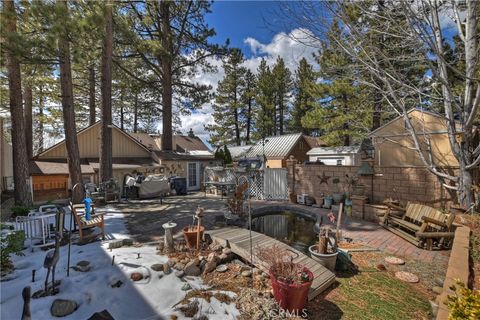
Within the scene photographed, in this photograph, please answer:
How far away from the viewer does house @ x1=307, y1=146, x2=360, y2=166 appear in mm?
18047

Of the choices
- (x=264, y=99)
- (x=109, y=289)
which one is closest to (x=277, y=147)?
(x=264, y=99)

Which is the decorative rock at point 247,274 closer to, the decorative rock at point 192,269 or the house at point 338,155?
the decorative rock at point 192,269

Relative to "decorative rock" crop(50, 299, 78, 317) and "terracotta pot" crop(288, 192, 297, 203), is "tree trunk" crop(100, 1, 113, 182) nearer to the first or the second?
"terracotta pot" crop(288, 192, 297, 203)

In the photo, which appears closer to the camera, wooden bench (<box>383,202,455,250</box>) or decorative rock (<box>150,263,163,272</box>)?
decorative rock (<box>150,263,163,272</box>)

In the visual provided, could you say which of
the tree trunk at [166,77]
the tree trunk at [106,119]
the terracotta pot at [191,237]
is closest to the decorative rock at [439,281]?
the terracotta pot at [191,237]

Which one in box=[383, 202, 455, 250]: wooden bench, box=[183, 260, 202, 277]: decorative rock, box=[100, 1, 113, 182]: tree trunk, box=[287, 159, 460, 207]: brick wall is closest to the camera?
box=[183, 260, 202, 277]: decorative rock

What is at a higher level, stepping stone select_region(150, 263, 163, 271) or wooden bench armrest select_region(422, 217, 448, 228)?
wooden bench armrest select_region(422, 217, 448, 228)

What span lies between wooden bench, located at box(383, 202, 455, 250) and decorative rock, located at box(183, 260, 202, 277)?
491 centimetres

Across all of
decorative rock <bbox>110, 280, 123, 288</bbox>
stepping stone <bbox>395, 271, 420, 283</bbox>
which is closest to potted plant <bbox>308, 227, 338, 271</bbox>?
stepping stone <bbox>395, 271, 420, 283</bbox>

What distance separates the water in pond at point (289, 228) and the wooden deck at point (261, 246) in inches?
52.6

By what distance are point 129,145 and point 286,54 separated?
13.4 m

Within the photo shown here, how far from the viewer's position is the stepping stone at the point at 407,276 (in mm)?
4124

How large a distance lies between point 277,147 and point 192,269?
18.2 meters

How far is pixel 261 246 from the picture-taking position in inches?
196
